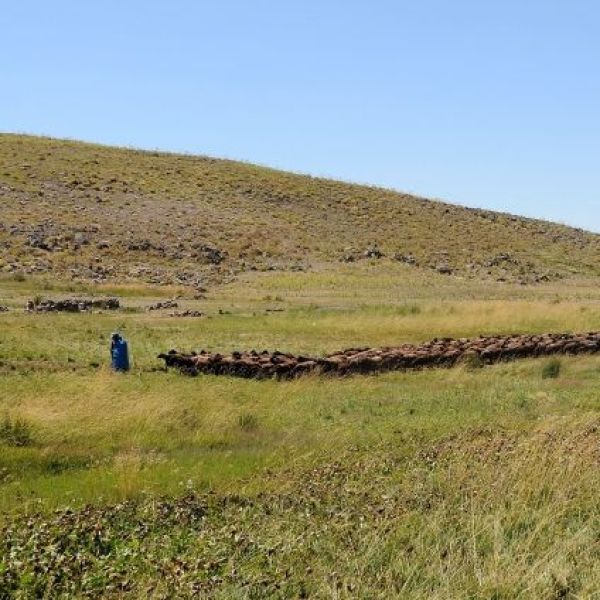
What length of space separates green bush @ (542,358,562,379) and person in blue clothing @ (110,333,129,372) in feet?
30.6

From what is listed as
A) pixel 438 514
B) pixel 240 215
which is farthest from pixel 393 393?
pixel 240 215

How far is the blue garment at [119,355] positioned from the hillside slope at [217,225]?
110 feet

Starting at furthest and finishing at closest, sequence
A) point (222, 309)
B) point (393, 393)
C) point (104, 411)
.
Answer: point (222, 309)
point (393, 393)
point (104, 411)

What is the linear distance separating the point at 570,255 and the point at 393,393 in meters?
70.0

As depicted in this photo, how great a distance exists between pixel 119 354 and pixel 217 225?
53489 millimetres

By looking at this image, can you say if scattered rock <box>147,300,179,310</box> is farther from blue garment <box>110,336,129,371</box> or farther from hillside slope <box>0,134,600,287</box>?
blue garment <box>110,336,129,371</box>

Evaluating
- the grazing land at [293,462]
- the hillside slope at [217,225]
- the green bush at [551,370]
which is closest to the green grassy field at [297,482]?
the grazing land at [293,462]

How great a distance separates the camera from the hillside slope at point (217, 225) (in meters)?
60.3

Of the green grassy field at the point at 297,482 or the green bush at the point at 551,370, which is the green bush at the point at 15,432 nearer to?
the green grassy field at the point at 297,482

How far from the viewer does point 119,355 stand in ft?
63.5

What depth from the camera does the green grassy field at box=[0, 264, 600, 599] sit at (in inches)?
257

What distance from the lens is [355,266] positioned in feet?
211

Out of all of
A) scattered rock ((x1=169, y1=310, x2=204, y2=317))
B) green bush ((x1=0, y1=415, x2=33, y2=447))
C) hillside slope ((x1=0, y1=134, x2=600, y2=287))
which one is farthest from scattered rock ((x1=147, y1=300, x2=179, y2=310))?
green bush ((x1=0, y1=415, x2=33, y2=447))

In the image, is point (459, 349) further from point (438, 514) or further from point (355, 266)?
point (355, 266)
